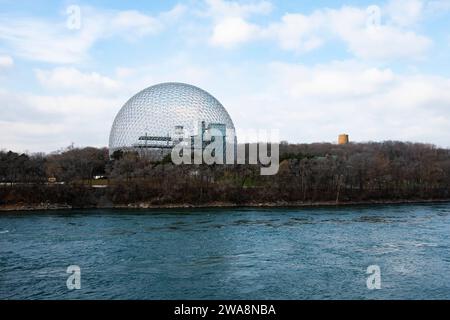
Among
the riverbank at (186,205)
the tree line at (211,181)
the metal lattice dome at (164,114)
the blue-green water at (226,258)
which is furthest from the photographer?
the metal lattice dome at (164,114)

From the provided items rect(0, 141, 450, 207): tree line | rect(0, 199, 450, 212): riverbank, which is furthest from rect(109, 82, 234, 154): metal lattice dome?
rect(0, 199, 450, 212): riverbank

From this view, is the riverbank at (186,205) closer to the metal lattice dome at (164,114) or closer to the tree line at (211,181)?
the tree line at (211,181)

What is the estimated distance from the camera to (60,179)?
48.0 meters

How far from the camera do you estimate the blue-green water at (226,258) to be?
13195 mm

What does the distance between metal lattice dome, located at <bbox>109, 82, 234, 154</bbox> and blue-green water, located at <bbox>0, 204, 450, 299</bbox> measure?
108 feet

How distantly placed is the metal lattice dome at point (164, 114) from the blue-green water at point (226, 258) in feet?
108

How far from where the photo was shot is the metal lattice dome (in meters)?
61.2

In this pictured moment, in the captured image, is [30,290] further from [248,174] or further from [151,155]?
[151,155]

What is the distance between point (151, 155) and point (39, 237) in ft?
120

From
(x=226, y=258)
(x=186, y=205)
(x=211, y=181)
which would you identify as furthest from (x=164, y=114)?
(x=226, y=258)

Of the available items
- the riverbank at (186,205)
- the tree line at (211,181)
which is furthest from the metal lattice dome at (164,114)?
the riverbank at (186,205)

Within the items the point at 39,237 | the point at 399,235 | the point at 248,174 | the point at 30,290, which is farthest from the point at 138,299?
the point at 248,174

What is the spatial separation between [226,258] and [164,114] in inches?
1815
